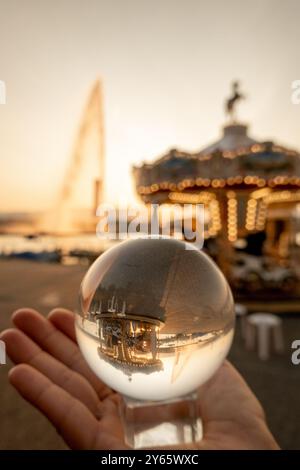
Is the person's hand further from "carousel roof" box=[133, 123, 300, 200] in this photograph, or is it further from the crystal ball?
"carousel roof" box=[133, 123, 300, 200]

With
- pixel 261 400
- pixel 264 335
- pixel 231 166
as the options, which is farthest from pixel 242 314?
pixel 231 166

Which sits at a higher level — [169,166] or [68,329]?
[169,166]

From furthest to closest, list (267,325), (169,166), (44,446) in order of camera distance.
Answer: (169,166) < (267,325) < (44,446)

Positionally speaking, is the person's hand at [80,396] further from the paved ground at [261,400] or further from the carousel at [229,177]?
the carousel at [229,177]

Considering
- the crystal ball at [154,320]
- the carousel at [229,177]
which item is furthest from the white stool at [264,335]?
the crystal ball at [154,320]

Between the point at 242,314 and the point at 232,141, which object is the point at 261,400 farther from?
the point at 232,141
